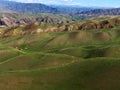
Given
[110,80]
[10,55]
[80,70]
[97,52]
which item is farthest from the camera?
[10,55]

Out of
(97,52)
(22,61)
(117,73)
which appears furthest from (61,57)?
(117,73)

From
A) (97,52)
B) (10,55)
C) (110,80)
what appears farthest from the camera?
(10,55)

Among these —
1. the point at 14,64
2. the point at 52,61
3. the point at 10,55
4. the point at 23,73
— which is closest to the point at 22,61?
the point at 14,64

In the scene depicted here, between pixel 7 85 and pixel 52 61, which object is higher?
pixel 7 85

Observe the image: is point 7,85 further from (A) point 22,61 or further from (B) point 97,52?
(B) point 97,52

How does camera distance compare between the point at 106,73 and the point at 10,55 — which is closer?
the point at 106,73

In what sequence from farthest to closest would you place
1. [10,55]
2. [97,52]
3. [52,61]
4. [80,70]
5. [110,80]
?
1. [10,55]
2. [97,52]
3. [52,61]
4. [80,70]
5. [110,80]

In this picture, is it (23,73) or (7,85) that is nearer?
(7,85)

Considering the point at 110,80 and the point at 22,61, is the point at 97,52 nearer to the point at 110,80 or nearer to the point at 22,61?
the point at 22,61

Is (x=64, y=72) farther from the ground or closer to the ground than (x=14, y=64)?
farther from the ground
